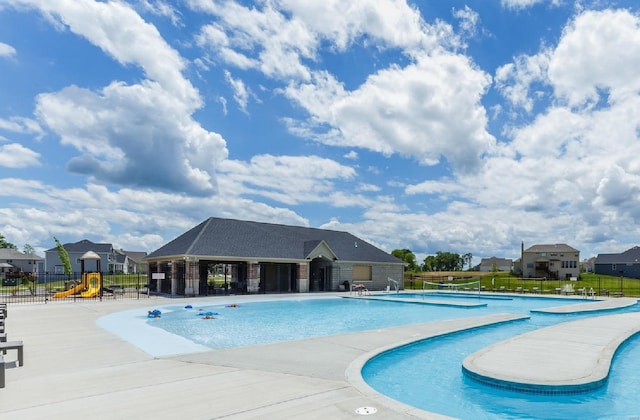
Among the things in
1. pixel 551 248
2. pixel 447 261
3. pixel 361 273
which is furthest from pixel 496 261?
pixel 361 273

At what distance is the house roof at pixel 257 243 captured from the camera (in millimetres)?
31703

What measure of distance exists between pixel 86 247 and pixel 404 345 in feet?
247

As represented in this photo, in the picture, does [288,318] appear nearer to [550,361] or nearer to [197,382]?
[550,361]

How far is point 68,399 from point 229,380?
2.43m

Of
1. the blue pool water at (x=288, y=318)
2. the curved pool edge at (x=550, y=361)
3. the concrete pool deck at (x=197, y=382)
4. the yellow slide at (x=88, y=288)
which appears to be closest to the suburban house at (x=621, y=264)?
the blue pool water at (x=288, y=318)

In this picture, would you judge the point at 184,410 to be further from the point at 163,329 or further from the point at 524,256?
the point at 524,256

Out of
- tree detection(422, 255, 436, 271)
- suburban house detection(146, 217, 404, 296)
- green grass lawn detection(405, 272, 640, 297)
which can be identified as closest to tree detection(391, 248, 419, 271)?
tree detection(422, 255, 436, 271)

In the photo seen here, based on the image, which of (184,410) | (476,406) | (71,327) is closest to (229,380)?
(184,410)

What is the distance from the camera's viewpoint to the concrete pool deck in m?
5.93

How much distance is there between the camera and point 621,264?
7275 centimetres

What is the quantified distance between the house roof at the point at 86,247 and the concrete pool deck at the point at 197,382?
68043mm

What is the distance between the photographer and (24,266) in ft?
248

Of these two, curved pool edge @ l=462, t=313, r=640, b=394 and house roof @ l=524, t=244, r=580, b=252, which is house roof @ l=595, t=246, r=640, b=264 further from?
curved pool edge @ l=462, t=313, r=640, b=394

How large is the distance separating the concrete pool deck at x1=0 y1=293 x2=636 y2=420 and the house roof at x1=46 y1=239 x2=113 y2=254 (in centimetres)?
6804
